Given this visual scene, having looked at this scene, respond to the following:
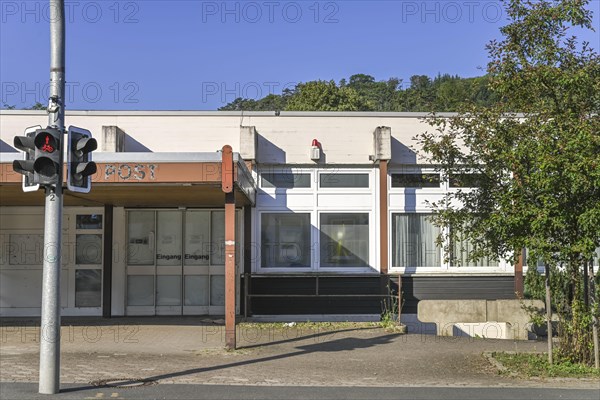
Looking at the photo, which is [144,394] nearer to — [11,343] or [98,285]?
[11,343]

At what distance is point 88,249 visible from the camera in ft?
57.3

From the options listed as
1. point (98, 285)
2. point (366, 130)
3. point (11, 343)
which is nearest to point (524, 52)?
point (366, 130)

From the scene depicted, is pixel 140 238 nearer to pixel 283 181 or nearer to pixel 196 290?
pixel 196 290

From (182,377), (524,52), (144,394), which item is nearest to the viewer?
(144,394)

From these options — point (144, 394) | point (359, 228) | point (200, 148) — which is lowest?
point (144, 394)

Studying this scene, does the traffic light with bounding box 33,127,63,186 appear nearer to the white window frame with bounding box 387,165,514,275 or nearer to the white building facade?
the white building facade

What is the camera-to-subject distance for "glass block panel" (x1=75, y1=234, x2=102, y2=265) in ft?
57.2

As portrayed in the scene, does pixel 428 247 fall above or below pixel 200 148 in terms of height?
below

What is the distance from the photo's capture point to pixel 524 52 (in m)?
11.3

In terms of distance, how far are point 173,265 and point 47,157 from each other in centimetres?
887

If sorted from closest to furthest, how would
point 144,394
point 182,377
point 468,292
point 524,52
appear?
point 144,394 < point 182,377 < point 524,52 < point 468,292

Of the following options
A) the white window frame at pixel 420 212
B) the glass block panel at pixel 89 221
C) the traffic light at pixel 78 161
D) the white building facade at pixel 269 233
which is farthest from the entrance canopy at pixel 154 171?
the white window frame at pixel 420 212

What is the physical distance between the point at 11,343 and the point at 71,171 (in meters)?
5.39

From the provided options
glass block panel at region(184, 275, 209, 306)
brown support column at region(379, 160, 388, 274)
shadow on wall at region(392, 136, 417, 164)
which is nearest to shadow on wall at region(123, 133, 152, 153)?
glass block panel at region(184, 275, 209, 306)
